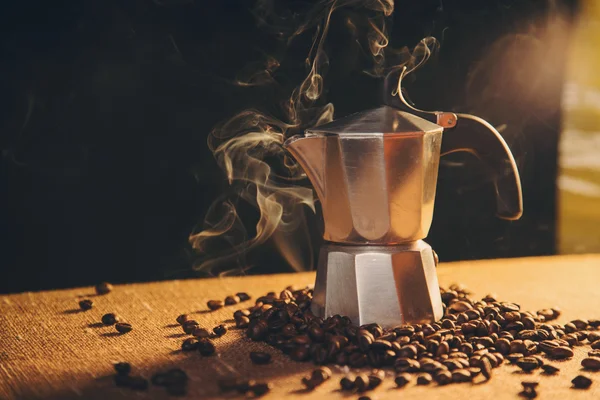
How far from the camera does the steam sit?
1856 millimetres

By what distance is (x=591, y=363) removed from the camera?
1.10m

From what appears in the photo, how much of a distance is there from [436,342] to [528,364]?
135mm

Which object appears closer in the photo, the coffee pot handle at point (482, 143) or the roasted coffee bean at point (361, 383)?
the roasted coffee bean at point (361, 383)

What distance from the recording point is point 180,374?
40.4 inches

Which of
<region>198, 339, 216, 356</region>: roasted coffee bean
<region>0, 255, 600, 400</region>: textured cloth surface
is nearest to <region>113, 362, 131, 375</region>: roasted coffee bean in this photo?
<region>0, 255, 600, 400</region>: textured cloth surface

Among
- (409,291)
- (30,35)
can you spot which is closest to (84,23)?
(30,35)

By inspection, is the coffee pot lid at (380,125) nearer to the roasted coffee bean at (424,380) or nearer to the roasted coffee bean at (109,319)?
the roasted coffee bean at (424,380)

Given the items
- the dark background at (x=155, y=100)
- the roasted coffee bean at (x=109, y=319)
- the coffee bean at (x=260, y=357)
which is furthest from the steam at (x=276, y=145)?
the coffee bean at (x=260, y=357)

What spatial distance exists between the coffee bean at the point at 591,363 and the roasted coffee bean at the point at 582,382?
8cm

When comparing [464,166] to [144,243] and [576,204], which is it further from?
[144,243]

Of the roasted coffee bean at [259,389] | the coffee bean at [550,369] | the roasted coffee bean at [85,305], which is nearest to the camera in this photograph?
the roasted coffee bean at [259,389]

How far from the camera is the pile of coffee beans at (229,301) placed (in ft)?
4.85

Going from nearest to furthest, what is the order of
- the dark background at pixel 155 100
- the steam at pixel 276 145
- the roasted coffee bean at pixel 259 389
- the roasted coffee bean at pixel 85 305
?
1. the roasted coffee bean at pixel 259 389
2. the roasted coffee bean at pixel 85 305
3. the dark background at pixel 155 100
4. the steam at pixel 276 145

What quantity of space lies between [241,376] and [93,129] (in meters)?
0.92
